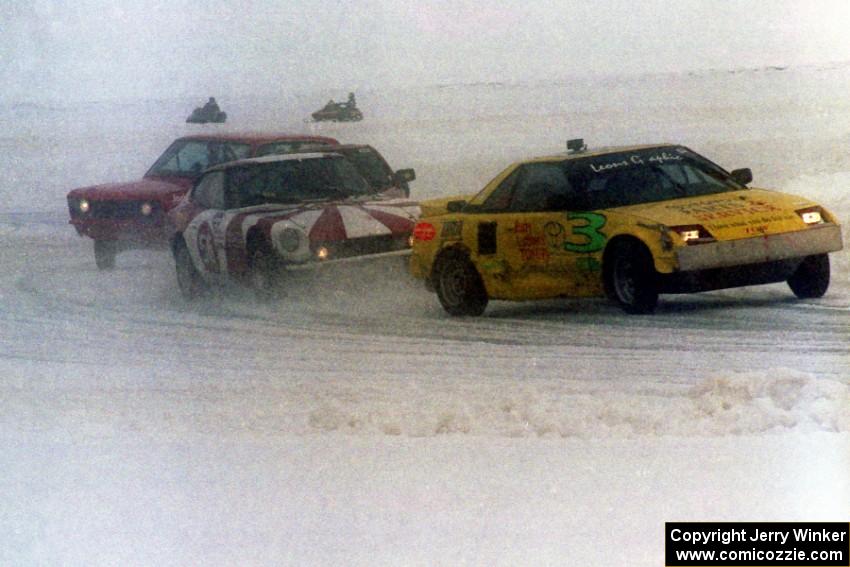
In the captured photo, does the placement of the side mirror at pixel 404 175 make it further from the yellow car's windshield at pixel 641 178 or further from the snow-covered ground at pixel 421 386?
the yellow car's windshield at pixel 641 178

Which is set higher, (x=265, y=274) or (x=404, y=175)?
(x=404, y=175)

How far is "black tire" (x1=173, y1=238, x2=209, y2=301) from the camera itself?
4.77 m

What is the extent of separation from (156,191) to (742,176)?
7.58 feet

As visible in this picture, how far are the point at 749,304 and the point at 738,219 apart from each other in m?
0.36

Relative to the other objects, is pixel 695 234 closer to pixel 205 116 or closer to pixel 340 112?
pixel 340 112

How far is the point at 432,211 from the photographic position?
4.69 m

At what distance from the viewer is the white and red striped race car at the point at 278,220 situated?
4.61 metres

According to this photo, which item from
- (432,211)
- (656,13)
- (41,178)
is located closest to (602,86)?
(656,13)

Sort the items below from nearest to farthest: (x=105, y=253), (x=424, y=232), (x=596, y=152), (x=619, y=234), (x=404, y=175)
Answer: (x=619, y=234) → (x=596, y=152) → (x=424, y=232) → (x=404, y=175) → (x=105, y=253)

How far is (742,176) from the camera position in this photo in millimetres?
4422

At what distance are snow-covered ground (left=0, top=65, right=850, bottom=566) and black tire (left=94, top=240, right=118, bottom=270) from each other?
0.05 meters

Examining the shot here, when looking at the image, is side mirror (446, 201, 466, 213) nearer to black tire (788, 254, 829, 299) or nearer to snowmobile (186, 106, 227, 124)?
snowmobile (186, 106, 227, 124)

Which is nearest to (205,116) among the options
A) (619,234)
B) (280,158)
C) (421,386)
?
(280,158)

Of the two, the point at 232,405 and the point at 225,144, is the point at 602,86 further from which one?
the point at 232,405
